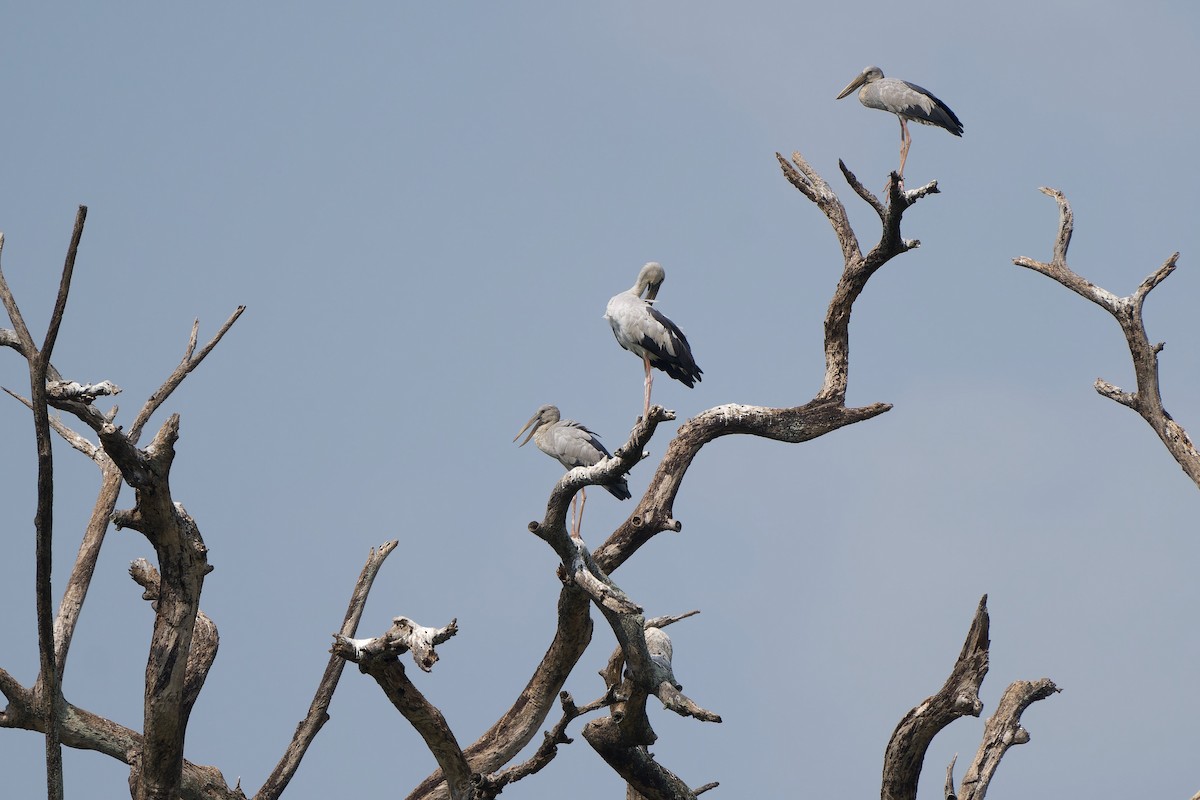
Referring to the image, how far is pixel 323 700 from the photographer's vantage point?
10414 mm

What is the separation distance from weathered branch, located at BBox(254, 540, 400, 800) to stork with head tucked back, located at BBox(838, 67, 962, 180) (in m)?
8.31

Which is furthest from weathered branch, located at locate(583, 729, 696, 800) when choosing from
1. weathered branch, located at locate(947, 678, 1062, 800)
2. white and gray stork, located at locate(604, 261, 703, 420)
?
white and gray stork, located at locate(604, 261, 703, 420)

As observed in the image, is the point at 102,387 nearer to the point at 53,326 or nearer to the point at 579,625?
the point at 53,326

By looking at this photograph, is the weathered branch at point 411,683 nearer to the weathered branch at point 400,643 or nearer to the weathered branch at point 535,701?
the weathered branch at point 400,643

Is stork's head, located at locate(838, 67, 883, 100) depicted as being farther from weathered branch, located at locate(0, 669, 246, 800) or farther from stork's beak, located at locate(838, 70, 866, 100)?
weathered branch, located at locate(0, 669, 246, 800)

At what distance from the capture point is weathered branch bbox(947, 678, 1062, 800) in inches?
355

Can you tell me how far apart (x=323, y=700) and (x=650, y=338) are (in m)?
4.37

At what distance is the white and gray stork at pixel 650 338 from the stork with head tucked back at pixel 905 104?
4445 mm

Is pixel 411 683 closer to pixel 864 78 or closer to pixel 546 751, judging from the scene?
pixel 546 751

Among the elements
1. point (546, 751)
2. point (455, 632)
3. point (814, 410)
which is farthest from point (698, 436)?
point (455, 632)

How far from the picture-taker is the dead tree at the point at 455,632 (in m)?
7.10

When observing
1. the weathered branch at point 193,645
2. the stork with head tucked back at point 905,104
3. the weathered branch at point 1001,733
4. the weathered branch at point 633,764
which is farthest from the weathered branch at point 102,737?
the stork with head tucked back at point 905,104

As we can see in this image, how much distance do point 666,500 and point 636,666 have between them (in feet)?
8.75

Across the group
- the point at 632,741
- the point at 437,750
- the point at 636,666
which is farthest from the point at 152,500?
the point at 632,741
